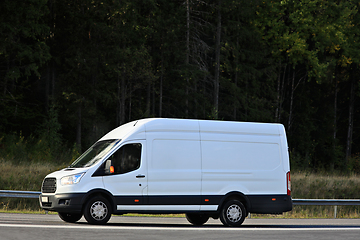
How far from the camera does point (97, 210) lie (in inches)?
508

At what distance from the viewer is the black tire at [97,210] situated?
12.8 m

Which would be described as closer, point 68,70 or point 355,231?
point 355,231

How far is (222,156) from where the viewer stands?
14.2 meters

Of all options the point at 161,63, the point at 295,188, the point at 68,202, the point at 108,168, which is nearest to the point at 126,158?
the point at 108,168

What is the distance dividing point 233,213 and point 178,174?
5.89 feet

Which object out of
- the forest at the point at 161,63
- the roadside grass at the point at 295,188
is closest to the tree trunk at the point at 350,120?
the forest at the point at 161,63

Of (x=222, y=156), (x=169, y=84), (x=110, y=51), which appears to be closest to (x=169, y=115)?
(x=169, y=84)

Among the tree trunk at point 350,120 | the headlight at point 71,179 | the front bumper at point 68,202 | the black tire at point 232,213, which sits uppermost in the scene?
the tree trunk at point 350,120

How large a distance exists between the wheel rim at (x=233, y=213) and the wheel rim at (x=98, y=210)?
3145mm

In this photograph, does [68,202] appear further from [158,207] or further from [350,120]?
[350,120]

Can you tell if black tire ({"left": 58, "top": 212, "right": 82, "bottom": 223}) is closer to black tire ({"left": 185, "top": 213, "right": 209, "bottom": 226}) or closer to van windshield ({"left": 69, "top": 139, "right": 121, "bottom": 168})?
van windshield ({"left": 69, "top": 139, "right": 121, "bottom": 168})

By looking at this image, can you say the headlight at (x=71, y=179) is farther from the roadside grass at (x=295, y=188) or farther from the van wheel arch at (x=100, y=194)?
the roadside grass at (x=295, y=188)

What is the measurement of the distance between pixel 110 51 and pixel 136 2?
4234 millimetres

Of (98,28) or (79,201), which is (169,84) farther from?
(79,201)
